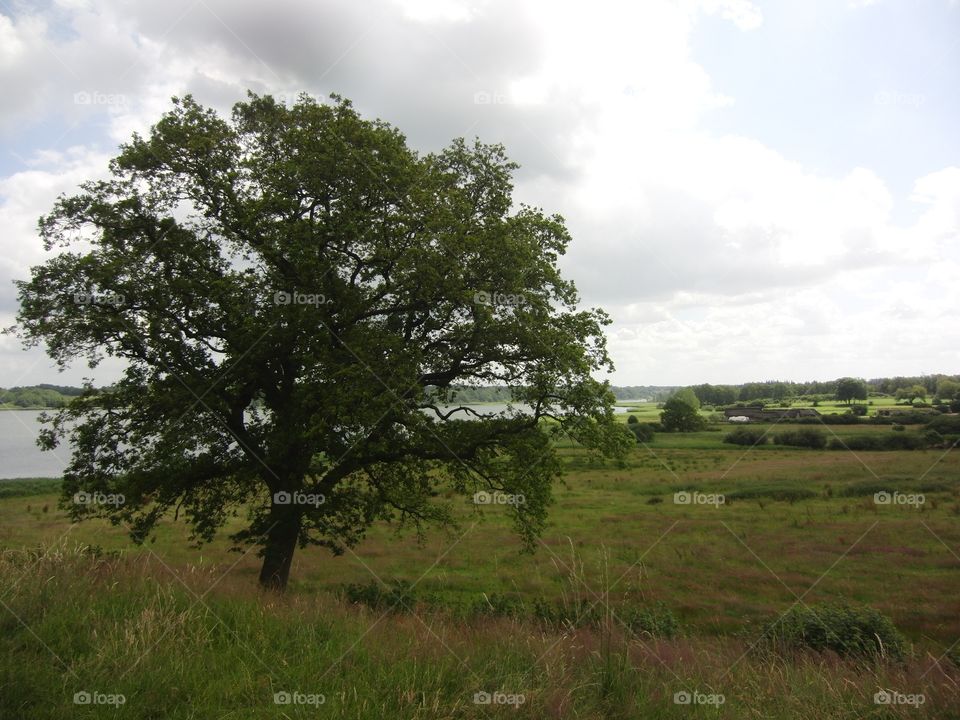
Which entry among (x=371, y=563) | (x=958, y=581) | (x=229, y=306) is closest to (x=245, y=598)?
(x=229, y=306)

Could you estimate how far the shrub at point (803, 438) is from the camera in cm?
7762

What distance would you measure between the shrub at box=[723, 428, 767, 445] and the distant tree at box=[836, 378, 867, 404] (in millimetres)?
12649

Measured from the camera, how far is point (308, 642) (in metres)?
5.79

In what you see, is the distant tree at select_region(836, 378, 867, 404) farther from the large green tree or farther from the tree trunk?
the tree trunk

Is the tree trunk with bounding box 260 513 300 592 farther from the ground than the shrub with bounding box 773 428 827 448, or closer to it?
farther from the ground

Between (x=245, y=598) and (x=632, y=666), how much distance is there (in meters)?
5.14

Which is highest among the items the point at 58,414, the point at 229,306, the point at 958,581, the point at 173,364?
the point at 229,306

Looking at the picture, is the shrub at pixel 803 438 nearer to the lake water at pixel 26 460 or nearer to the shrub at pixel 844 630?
the lake water at pixel 26 460

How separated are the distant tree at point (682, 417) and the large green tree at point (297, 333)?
99.0 meters

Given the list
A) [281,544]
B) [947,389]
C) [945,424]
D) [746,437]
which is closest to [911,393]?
[947,389]

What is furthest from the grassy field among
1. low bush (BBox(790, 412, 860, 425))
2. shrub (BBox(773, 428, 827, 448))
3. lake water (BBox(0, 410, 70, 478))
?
low bush (BBox(790, 412, 860, 425))

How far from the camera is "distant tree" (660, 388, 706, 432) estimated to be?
357ft

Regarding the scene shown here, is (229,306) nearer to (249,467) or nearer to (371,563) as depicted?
(249,467)

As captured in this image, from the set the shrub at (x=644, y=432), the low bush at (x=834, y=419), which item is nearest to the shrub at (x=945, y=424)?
the low bush at (x=834, y=419)
